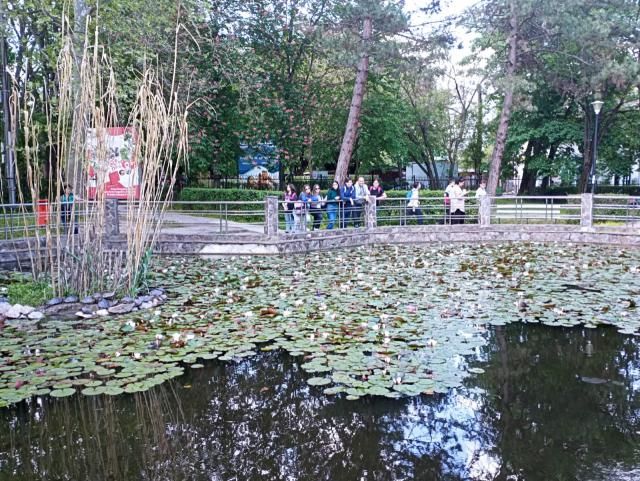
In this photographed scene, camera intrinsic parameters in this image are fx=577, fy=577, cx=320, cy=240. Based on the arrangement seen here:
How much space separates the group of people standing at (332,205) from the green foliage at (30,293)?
7.05m

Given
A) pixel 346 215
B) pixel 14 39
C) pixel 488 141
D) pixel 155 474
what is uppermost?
pixel 14 39

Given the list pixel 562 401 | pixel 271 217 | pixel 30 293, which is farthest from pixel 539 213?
pixel 30 293

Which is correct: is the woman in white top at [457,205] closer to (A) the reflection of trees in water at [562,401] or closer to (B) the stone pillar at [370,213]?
(B) the stone pillar at [370,213]

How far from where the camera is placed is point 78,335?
6.36 meters

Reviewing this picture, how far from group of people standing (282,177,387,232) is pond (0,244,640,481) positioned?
233 inches

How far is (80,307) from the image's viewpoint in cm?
746

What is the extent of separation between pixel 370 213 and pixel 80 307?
951 centimetres

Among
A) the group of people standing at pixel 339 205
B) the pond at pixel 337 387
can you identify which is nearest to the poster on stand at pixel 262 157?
the group of people standing at pixel 339 205

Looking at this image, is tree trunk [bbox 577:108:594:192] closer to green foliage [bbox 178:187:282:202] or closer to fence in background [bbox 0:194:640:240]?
fence in background [bbox 0:194:640:240]

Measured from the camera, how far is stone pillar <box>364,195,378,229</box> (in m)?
15.6

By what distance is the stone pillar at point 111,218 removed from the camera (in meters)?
12.5

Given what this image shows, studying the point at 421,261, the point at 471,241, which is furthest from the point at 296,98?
the point at 421,261

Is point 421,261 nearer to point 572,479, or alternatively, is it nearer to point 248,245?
point 248,245

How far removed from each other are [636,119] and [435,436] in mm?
27360
